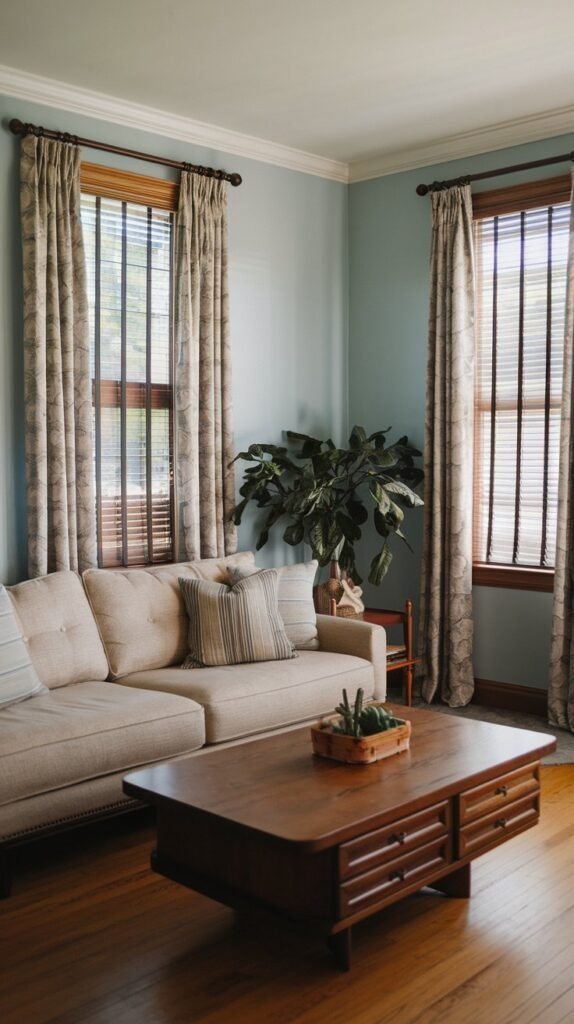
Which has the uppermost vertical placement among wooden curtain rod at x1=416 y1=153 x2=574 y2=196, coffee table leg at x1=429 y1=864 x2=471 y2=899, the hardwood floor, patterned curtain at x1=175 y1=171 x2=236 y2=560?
wooden curtain rod at x1=416 y1=153 x2=574 y2=196

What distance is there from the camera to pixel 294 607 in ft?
14.9

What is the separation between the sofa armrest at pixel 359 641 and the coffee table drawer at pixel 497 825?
1363mm

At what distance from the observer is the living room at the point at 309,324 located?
253cm

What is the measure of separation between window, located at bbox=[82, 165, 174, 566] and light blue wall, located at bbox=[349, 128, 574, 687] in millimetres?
1347

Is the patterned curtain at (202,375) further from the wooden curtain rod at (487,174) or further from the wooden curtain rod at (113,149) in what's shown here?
the wooden curtain rod at (487,174)

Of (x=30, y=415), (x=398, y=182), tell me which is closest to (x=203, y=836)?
(x=30, y=415)

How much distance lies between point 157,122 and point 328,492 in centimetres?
195

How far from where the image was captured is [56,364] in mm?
4211

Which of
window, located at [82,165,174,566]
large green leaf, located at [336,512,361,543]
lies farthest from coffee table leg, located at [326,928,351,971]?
large green leaf, located at [336,512,361,543]

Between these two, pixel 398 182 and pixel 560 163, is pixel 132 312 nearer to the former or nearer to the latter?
pixel 398 182

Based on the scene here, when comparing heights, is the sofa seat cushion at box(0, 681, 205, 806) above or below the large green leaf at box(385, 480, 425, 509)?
below

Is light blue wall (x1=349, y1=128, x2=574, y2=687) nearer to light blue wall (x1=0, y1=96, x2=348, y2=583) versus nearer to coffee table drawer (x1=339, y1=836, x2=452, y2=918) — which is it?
light blue wall (x1=0, y1=96, x2=348, y2=583)

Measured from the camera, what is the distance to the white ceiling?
11.8 feet

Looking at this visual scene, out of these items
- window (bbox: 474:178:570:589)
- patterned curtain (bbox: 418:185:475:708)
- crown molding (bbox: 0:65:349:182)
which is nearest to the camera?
crown molding (bbox: 0:65:349:182)
